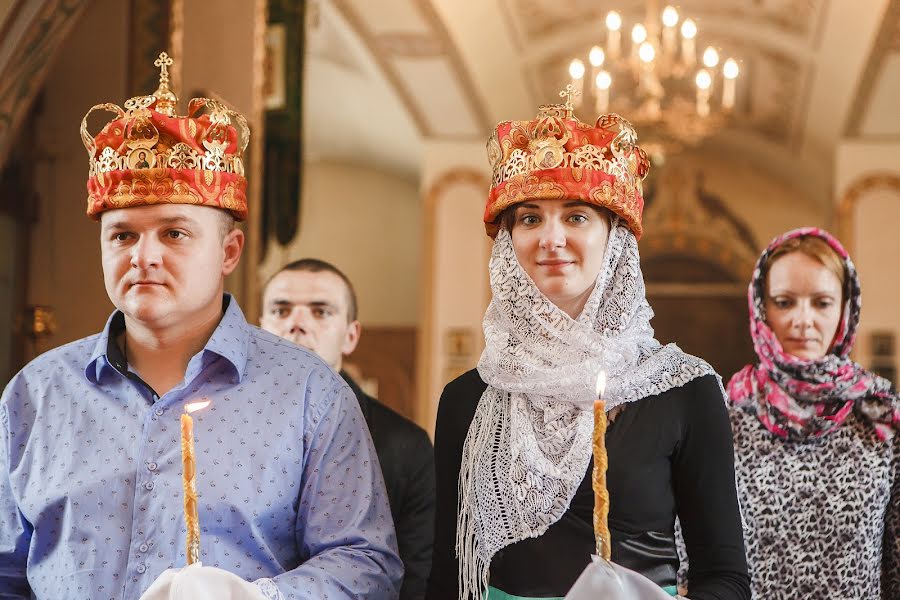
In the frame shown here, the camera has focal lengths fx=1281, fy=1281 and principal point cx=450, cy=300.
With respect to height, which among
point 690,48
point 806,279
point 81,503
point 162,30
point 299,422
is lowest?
point 81,503

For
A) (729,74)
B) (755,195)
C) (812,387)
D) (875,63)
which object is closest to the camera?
(812,387)

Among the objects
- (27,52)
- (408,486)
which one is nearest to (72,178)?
(27,52)

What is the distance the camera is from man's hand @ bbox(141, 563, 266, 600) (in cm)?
210

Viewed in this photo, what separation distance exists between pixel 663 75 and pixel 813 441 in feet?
23.2

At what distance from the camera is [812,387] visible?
338 cm

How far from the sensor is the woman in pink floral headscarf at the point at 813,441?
3.24 m

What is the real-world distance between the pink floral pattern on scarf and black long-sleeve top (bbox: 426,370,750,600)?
0.94 m

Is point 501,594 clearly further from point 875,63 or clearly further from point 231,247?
point 875,63

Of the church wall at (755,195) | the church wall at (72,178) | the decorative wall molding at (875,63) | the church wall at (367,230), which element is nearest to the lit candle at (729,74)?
the decorative wall molding at (875,63)

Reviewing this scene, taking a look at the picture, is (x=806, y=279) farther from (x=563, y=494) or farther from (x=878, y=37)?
(x=878, y=37)

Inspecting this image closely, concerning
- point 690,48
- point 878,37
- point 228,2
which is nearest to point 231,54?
point 228,2

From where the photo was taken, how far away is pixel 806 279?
11.3 ft

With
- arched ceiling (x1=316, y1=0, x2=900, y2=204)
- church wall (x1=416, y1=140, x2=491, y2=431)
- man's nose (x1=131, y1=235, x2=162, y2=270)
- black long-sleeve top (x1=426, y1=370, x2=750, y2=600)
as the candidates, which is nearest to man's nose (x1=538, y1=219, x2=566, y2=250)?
black long-sleeve top (x1=426, y1=370, x2=750, y2=600)

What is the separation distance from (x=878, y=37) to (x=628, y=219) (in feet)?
27.2
